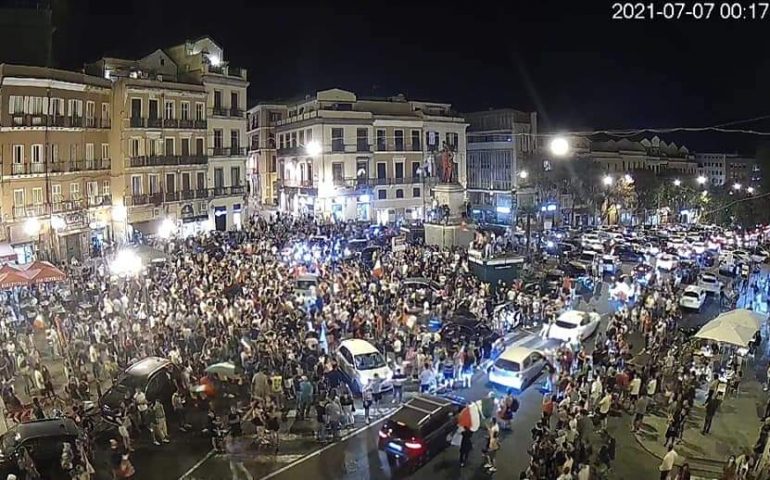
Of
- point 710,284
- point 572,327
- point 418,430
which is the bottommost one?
point 418,430

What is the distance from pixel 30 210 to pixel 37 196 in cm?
116

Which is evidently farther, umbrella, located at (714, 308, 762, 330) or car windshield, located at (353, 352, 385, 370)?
umbrella, located at (714, 308, 762, 330)

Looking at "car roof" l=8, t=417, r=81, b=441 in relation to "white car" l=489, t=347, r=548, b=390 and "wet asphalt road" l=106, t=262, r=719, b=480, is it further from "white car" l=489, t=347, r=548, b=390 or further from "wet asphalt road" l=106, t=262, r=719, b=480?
"white car" l=489, t=347, r=548, b=390

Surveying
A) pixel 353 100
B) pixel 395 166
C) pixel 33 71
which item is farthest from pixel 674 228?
pixel 33 71

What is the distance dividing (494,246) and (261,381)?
24.0 metres

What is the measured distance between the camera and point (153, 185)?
49375mm

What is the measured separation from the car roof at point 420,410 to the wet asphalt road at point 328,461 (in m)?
0.96

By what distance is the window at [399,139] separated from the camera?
210 ft

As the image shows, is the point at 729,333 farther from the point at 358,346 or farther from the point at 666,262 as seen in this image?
the point at 666,262

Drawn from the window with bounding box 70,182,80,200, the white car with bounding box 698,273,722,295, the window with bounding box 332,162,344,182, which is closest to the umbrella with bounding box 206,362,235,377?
the white car with bounding box 698,273,722,295

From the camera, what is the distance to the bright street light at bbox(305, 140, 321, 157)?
59.8 m

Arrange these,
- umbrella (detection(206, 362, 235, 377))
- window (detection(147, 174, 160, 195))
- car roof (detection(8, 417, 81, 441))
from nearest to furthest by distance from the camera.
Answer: car roof (detection(8, 417, 81, 441)), umbrella (detection(206, 362, 235, 377)), window (detection(147, 174, 160, 195))

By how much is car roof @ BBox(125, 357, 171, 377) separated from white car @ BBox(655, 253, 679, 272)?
2960cm

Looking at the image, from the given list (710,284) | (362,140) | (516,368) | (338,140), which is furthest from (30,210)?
(710,284)
